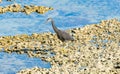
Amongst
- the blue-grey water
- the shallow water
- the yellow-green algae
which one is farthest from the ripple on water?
the shallow water

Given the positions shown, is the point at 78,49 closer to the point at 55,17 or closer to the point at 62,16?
the point at 55,17

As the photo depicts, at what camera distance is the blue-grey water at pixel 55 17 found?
1588 centimetres

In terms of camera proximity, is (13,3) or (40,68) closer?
(40,68)

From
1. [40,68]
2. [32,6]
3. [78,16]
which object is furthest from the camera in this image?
[32,6]

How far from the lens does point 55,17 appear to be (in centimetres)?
2133

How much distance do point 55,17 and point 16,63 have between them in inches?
248

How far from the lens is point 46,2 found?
24.1 metres

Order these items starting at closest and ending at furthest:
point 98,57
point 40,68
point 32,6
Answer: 1. point 40,68
2. point 98,57
3. point 32,6

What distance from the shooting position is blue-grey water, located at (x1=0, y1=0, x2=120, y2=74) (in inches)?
625

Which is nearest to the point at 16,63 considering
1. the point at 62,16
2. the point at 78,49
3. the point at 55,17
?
the point at 78,49

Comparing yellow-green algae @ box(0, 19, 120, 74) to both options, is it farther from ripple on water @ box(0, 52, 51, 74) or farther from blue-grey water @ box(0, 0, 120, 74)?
blue-grey water @ box(0, 0, 120, 74)

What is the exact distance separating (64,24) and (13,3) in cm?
420

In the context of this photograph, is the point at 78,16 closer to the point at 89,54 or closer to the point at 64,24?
the point at 64,24

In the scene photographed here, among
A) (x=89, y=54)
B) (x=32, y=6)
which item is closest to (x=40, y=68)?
(x=89, y=54)
